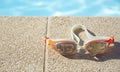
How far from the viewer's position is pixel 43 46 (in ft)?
11.2

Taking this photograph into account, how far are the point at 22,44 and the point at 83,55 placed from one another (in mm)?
559

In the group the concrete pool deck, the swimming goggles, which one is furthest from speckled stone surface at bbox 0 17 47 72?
the swimming goggles

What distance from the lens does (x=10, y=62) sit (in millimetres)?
3232

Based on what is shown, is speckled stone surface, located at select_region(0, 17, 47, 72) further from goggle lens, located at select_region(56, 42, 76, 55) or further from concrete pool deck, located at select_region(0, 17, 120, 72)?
goggle lens, located at select_region(56, 42, 76, 55)

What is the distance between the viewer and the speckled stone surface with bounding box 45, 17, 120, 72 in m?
3.17

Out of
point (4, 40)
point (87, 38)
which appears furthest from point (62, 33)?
point (4, 40)

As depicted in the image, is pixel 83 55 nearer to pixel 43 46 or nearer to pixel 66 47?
pixel 66 47

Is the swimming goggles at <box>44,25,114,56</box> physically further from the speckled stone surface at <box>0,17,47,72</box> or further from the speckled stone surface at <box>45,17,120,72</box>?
the speckled stone surface at <box>0,17,47,72</box>

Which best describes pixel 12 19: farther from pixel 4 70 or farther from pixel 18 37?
pixel 4 70

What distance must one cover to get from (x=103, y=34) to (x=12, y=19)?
3.04ft

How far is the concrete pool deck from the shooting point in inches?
125

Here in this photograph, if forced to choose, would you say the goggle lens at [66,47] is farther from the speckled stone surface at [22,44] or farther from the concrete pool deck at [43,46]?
the speckled stone surface at [22,44]

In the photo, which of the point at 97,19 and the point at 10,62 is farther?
the point at 97,19

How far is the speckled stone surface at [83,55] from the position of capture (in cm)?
→ 317
